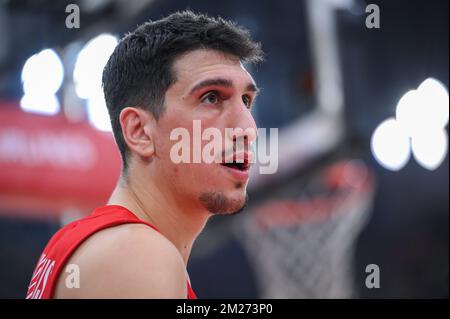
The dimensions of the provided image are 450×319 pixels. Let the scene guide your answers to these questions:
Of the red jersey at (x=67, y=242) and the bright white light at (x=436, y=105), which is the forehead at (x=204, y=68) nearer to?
the red jersey at (x=67, y=242)

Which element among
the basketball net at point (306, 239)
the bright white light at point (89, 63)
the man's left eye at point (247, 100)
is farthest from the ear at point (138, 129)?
the bright white light at point (89, 63)

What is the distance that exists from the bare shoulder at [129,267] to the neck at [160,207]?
38cm

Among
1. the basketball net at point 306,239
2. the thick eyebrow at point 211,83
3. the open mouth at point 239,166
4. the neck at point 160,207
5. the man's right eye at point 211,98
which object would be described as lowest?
the basketball net at point 306,239

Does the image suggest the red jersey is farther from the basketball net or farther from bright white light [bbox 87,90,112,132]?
the basketball net

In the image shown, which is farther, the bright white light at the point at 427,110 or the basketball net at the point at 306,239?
the bright white light at the point at 427,110

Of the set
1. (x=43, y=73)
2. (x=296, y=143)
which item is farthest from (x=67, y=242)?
(x=43, y=73)

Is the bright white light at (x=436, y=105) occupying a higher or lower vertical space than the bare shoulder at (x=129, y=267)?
higher

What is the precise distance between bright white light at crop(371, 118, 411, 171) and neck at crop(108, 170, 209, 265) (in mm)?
7774

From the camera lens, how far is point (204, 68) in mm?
1932

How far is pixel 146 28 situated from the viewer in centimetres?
206

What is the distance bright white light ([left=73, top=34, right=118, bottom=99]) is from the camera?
6.16 meters

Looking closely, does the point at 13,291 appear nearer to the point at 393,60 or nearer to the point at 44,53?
the point at 44,53

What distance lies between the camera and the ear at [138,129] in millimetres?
1942

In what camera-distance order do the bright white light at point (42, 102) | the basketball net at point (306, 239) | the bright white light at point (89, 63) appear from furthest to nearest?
the bright white light at point (89, 63) < the basketball net at point (306, 239) < the bright white light at point (42, 102)
